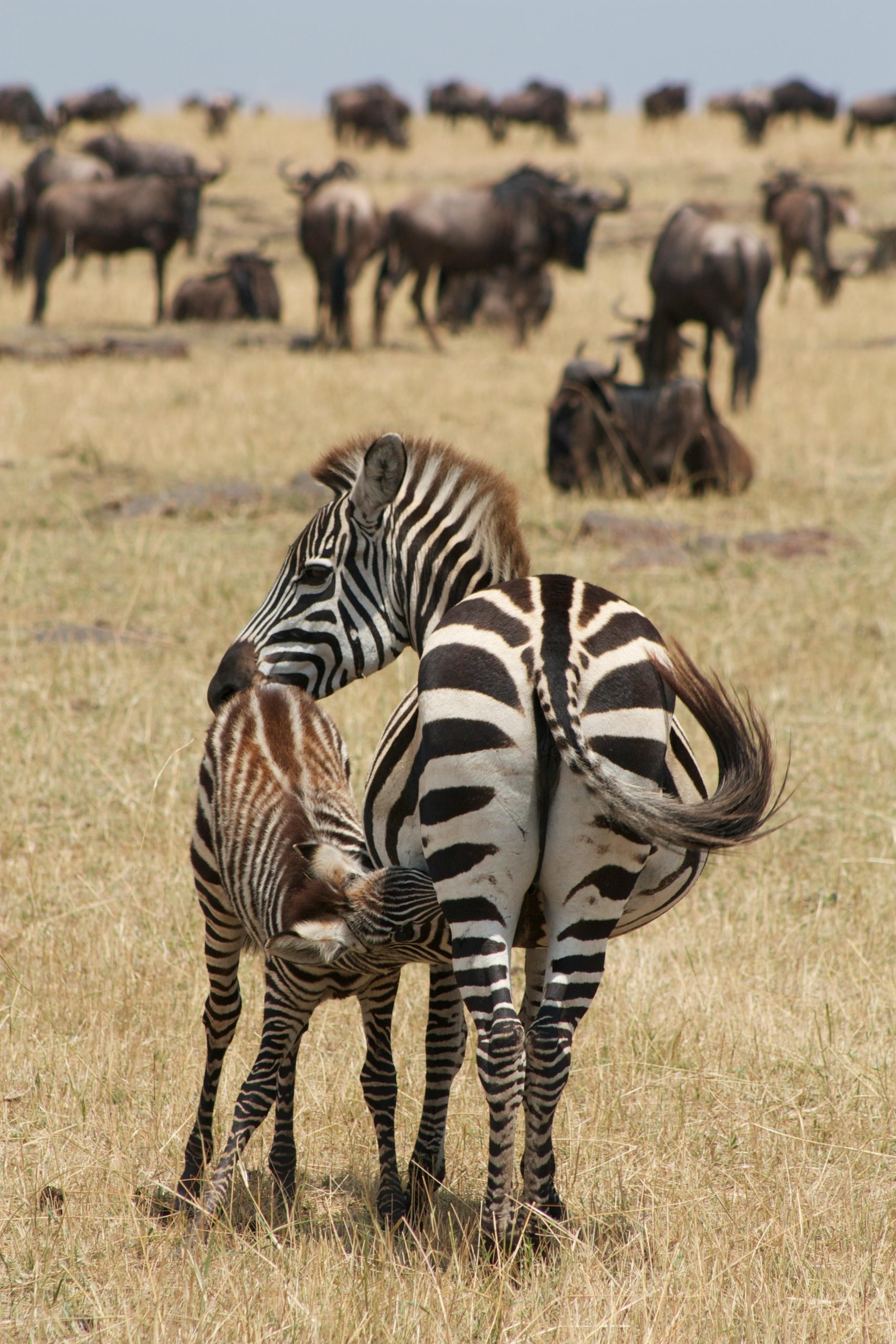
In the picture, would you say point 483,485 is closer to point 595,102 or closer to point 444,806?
point 444,806

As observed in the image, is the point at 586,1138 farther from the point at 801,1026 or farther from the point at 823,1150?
the point at 801,1026

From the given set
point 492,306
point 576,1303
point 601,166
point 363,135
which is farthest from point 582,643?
point 363,135

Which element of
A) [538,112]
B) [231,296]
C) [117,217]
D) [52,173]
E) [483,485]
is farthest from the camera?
[538,112]

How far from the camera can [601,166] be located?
3750 cm

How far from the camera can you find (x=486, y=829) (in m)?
2.82

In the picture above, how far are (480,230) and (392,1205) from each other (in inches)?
785

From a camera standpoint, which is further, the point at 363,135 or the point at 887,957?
the point at 363,135

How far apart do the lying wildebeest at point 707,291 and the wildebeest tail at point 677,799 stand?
43.4ft

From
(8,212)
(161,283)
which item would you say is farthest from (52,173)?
(161,283)

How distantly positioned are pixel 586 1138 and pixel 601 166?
37155 millimetres

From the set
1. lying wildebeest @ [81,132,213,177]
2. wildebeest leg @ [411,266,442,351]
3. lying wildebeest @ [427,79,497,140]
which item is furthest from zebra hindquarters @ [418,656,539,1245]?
lying wildebeest @ [427,79,497,140]

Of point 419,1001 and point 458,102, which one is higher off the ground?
point 458,102

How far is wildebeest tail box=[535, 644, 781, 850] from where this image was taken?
9.08ft

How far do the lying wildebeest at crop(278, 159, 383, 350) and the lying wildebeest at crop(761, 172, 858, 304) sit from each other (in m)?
8.34
